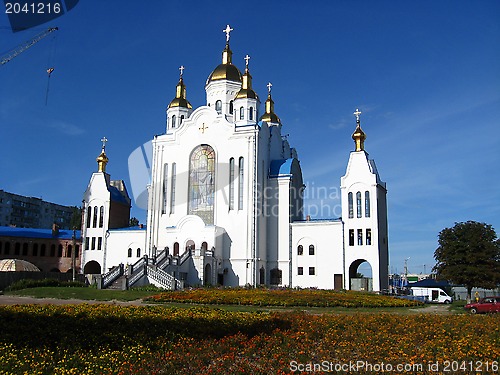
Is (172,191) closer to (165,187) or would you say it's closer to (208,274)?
(165,187)

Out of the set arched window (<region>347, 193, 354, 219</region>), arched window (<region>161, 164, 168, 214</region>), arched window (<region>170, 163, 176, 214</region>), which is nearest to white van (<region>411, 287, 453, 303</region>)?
arched window (<region>347, 193, 354, 219</region>)

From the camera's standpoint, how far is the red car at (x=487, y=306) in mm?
23334

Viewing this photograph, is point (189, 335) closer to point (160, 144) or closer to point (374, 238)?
point (374, 238)

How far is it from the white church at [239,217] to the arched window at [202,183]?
9cm

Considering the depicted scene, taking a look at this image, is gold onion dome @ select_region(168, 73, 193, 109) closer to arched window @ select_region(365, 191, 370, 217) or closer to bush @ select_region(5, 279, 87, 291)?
arched window @ select_region(365, 191, 370, 217)

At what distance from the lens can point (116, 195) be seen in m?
52.5

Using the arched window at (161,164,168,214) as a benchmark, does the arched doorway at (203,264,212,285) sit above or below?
below

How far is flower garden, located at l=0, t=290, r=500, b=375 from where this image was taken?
1028 centimetres

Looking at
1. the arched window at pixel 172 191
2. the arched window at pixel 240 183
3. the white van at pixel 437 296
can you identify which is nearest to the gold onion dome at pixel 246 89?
the arched window at pixel 240 183

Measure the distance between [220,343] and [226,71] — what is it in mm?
42239

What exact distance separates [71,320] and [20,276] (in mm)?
25931

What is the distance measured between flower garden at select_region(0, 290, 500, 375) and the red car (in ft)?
32.7

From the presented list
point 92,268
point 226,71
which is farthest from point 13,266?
point 226,71

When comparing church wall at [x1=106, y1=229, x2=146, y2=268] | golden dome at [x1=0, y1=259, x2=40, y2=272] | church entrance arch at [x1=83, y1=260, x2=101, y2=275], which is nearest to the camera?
golden dome at [x1=0, y1=259, x2=40, y2=272]
